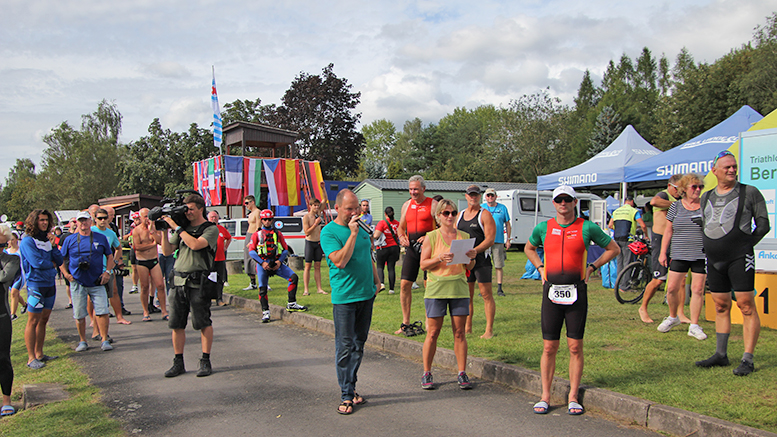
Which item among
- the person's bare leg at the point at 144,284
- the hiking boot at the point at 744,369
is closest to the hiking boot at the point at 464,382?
the hiking boot at the point at 744,369

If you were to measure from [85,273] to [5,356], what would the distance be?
8.47ft

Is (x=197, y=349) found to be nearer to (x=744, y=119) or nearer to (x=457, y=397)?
(x=457, y=397)

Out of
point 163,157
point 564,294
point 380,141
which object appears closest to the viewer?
point 564,294

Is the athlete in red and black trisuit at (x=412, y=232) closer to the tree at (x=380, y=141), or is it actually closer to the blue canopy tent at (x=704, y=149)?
the blue canopy tent at (x=704, y=149)

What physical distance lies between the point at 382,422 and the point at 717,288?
351cm

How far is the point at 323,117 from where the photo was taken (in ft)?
159

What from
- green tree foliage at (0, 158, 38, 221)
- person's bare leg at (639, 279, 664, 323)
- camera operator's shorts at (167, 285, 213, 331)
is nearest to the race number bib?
camera operator's shorts at (167, 285, 213, 331)

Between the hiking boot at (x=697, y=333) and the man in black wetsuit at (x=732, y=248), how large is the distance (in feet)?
3.71

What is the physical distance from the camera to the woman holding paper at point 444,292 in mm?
4980

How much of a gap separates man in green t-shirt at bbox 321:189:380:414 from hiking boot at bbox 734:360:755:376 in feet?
11.3

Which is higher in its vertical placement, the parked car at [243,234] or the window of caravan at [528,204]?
the window of caravan at [528,204]

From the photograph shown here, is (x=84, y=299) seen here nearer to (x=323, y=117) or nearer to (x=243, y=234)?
(x=243, y=234)

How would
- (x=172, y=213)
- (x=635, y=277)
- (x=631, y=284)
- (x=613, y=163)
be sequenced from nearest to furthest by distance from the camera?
(x=172, y=213) < (x=631, y=284) < (x=635, y=277) < (x=613, y=163)

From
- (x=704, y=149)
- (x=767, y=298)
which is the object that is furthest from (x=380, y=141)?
(x=767, y=298)
